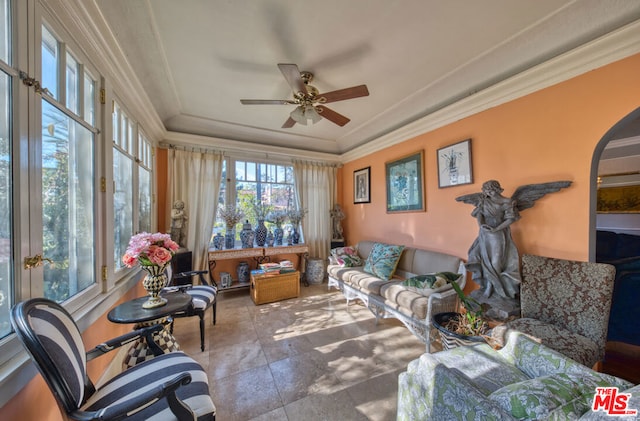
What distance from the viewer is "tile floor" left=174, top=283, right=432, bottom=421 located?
1543 mm

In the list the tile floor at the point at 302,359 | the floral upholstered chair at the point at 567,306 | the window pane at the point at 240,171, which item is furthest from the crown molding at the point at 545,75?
the window pane at the point at 240,171

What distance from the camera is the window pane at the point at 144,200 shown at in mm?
2637

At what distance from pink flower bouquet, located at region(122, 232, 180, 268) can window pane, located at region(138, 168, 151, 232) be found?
1.15 meters

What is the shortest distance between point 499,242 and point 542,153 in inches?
35.2

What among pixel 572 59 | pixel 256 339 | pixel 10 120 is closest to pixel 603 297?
pixel 572 59

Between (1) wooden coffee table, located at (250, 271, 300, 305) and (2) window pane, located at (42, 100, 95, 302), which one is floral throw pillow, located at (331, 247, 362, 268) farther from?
(2) window pane, located at (42, 100, 95, 302)

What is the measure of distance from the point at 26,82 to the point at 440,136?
11.3 ft

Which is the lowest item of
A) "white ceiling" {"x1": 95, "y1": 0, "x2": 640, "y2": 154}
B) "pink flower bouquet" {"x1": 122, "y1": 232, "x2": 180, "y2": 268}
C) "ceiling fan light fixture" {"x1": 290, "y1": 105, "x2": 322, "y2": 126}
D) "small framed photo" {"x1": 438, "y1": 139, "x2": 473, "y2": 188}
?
"pink flower bouquet" {"x1": 122, "y1": 232, "x2": 180, "y2": 268}

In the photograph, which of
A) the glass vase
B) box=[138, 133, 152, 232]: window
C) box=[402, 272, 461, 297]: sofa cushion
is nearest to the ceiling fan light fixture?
box=[138, 133, 152, 232]: window

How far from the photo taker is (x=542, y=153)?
202cm

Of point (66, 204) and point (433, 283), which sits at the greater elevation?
point (66, 204)

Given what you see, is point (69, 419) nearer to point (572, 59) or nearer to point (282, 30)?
point (282, 30)

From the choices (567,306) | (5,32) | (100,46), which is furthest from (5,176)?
(567,306)

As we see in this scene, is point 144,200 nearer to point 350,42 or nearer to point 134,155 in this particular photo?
point 134,155
